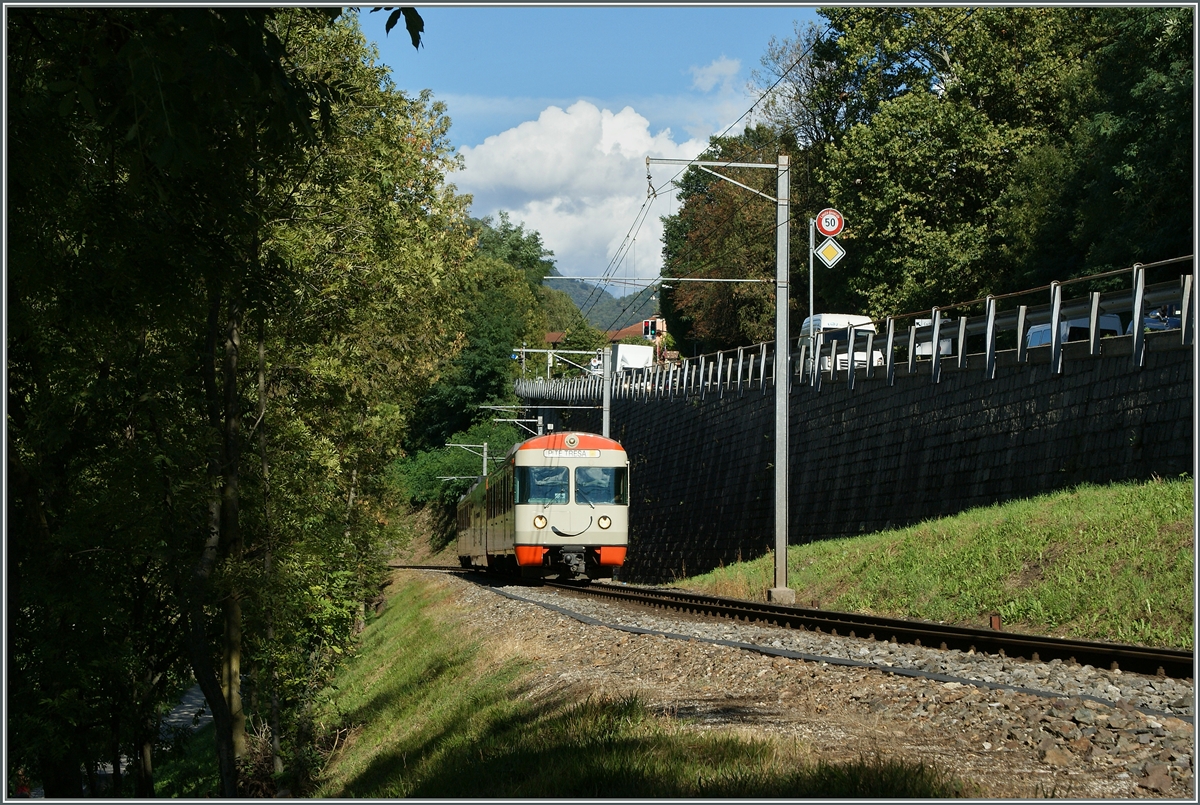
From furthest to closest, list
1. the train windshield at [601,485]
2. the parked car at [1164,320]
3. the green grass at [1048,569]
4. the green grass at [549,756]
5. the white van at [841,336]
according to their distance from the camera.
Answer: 1. the white van at [841,336]
2. the train windshield at [601,485]
3. the parked car at [1164,320]
4. the green grass at [1048,569]
5. the green grass at [549,756]

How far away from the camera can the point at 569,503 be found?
2697 cm

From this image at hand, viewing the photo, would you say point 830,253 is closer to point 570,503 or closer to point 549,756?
point 570,503

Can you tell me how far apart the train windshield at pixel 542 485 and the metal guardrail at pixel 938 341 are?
7364 mm

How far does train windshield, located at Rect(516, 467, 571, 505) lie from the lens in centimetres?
2688

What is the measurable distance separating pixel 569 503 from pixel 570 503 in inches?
1.1

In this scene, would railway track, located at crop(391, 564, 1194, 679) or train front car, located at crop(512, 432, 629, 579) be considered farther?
train front car, located at crop(512, 432, 629, 579)

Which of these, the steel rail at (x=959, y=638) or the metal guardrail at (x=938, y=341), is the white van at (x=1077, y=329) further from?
the steel rail at (x=959, y=638)

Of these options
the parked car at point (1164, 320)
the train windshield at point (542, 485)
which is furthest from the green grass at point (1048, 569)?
the train windshield at point (542, 485)

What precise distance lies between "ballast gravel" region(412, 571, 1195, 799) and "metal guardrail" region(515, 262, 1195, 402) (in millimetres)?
7957

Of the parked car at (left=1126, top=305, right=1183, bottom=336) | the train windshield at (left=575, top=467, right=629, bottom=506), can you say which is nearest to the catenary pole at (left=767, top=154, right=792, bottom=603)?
the parked car at (left=1126, top=305, right=1183, bottom=336)

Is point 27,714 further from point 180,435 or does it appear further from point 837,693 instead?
point 837,693

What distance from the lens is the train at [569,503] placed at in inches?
1059

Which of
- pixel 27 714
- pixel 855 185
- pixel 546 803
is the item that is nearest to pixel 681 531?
pixel 855 185

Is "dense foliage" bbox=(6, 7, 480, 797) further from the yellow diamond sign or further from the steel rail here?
the yellow diamond sign
